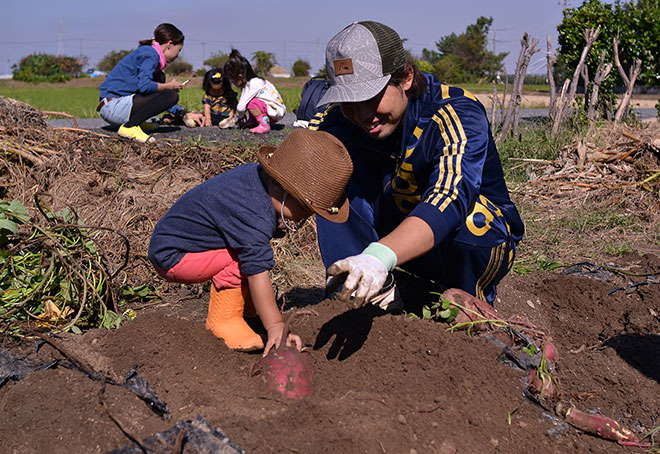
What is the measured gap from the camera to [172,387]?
213 cm

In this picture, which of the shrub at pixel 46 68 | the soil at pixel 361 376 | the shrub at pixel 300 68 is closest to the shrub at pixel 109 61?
the shrub at pixel 46 68

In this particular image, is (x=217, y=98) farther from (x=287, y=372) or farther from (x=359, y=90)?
(x=287, y=372)

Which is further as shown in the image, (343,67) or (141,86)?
(141,86)

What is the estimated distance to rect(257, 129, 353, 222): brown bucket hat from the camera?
2.23 m

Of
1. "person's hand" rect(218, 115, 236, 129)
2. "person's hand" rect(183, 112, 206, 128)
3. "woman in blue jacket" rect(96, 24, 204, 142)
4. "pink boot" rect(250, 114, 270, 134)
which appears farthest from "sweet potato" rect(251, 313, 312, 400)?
"person's hand" rect(183, 112, 206, 128)

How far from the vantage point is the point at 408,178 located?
2684 mm

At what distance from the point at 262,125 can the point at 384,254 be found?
543 cm

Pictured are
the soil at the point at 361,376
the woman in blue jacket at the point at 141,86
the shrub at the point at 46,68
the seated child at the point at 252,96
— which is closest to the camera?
the soil at the point at 361,376

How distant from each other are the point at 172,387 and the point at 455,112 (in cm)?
147

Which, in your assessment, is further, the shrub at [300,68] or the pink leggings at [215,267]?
the shrub at [300,68]

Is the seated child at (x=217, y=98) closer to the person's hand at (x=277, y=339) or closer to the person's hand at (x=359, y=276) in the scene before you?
the person's hand at (x=277, y=339)

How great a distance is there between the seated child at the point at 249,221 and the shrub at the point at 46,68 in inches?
1019

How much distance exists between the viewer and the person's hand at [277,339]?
7.29 ft

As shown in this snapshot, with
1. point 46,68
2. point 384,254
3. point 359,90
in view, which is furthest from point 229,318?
point 46,68
